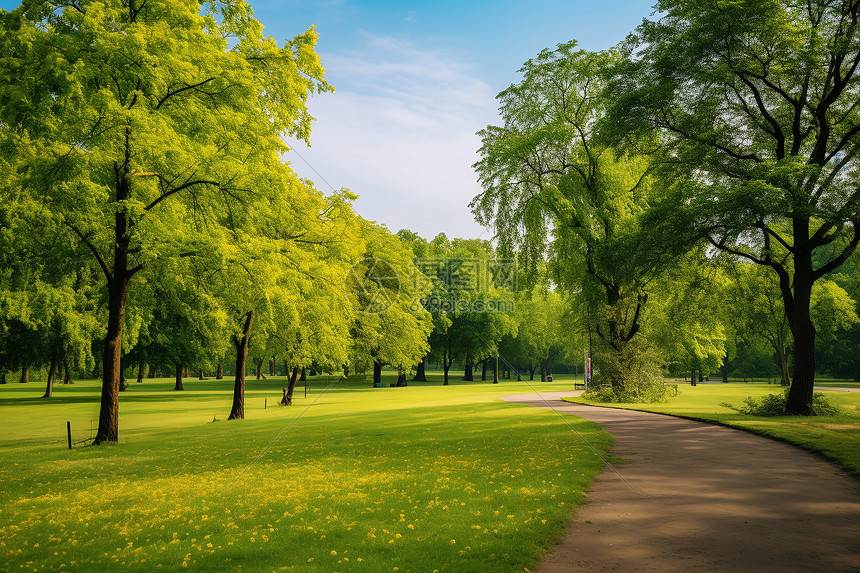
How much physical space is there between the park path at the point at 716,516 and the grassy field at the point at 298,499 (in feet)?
1.76

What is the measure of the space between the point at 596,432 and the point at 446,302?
5022cm

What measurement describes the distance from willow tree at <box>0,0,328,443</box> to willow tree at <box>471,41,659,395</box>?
15.3m

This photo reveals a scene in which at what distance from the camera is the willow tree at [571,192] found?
3050 cm

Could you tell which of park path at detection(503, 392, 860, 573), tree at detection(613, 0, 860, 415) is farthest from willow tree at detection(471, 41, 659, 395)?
park path at detection(503, 392, 860, 573)

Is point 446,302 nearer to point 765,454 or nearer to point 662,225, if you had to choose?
point 662,225

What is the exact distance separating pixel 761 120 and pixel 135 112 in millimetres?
Result: 23519

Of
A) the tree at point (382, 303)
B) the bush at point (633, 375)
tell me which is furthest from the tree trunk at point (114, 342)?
the bush at point (633, 375)

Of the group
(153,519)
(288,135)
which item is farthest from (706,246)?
(153,519)

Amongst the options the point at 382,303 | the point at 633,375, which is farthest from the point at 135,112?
the point at 382,303

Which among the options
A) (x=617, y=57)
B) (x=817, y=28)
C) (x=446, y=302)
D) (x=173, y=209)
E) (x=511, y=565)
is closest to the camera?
(x=511, y=565)

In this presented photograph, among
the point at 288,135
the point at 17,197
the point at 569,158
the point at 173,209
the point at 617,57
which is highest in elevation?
the point at 617,57

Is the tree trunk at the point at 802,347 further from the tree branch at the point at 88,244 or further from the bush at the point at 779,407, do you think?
the tree branch at the point at 88,244

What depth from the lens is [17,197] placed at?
2264 cm

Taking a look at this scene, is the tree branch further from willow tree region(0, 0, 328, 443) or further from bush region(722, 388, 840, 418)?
bush region(722, 388, 840, 418)
